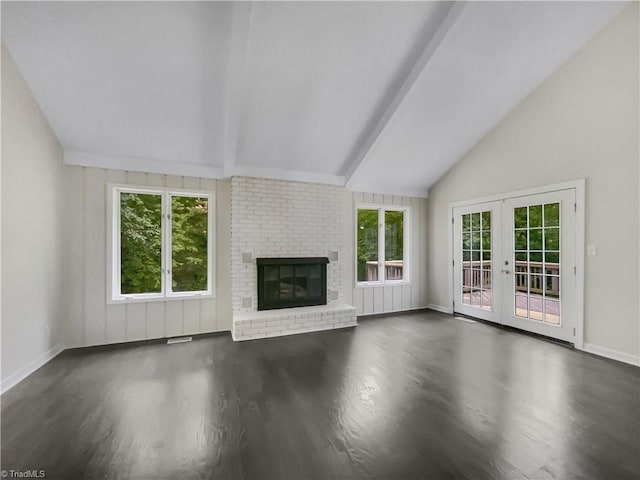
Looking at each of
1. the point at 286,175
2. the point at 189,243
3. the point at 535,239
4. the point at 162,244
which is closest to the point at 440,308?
the point at 535,239

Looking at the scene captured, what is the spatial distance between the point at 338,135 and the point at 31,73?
345 cm

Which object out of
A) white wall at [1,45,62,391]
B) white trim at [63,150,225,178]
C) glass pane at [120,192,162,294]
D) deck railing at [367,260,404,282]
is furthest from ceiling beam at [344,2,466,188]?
white wall at [1,45,62,391]

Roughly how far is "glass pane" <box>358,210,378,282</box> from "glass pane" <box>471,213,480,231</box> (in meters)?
1.74

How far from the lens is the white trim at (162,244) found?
3.79m

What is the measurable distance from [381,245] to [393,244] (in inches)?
13.8

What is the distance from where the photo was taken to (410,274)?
5824 millimetres

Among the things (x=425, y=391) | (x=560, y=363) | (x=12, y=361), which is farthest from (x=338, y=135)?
(x=12, y=361)

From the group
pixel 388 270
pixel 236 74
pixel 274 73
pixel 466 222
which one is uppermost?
pixel 274 73

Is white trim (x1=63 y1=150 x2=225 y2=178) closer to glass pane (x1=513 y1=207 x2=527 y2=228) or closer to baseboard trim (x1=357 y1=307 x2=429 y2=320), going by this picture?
baseboard trim (x1=357 y1=307 x2=429 y2=320)

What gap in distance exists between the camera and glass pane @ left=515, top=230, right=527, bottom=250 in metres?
4.27

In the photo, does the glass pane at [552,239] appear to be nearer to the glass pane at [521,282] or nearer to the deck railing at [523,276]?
the deck railing at [523,276]

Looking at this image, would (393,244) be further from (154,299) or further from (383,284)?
(154,299)

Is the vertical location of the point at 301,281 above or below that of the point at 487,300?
above

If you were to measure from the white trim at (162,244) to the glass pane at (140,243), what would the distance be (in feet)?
0.18
